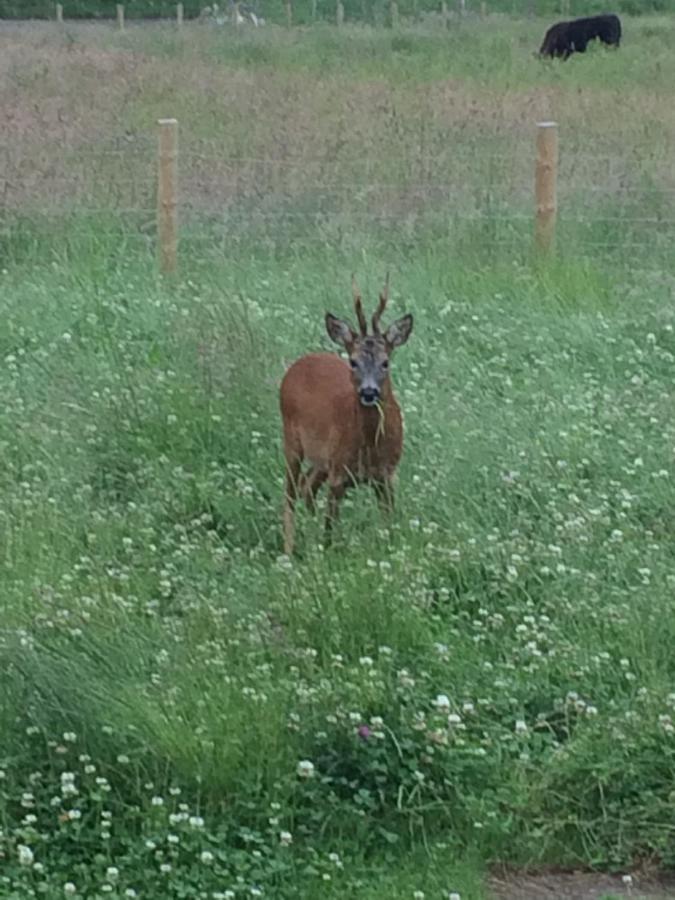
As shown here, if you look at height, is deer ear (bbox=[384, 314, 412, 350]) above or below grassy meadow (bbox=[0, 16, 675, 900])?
above

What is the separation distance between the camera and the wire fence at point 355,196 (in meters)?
12.3

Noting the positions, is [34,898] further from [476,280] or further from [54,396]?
[476,280]

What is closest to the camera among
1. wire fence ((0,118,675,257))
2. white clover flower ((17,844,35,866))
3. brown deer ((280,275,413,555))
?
white clover flower ((17,844,35,866))

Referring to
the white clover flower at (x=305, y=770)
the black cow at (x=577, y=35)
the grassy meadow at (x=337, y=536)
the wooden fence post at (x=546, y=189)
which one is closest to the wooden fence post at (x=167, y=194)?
the grassy meadow at (x=337, y=536)

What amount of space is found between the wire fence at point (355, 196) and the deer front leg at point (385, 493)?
5.04 metres

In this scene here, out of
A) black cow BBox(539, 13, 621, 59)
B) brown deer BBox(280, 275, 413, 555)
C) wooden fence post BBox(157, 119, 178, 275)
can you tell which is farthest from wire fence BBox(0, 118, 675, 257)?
black cow BBox(539, 13, 621, 59)

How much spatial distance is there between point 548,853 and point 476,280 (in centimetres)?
679

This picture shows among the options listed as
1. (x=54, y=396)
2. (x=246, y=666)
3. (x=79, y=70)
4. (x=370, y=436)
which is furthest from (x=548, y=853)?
(x=79, y=70)

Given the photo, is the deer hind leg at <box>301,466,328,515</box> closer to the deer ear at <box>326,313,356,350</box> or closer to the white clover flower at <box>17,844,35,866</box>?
the deer ear at <box>326,313,356,350</box>

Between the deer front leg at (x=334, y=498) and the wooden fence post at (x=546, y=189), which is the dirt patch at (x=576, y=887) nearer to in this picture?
the deer front leg at (x=334, y=498)

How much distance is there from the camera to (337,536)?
664cm

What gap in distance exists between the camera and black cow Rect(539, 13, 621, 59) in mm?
26875

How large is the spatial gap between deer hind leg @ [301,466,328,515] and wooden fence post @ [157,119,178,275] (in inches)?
184

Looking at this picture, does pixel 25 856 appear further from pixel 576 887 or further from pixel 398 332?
pixel 398 332
